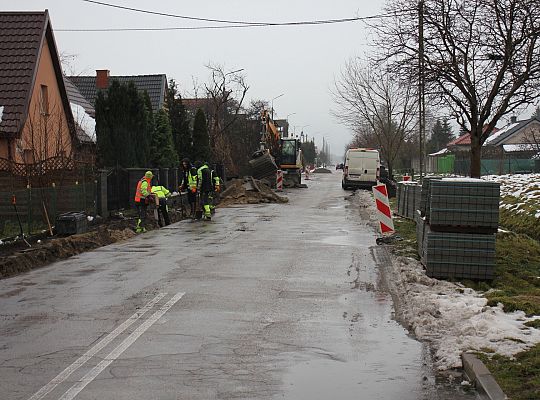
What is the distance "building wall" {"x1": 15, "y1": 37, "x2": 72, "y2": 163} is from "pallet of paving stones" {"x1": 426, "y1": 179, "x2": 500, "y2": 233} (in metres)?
13.4

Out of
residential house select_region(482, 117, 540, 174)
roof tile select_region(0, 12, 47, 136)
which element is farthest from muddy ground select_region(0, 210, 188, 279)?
residential house select_region(482, 117, 540, 174)

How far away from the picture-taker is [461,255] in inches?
432

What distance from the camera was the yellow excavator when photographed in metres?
42.7

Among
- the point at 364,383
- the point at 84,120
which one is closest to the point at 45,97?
the point at 84,120

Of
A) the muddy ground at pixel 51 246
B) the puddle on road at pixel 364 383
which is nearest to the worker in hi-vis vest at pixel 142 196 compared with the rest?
the muddy ground at pixel 51 246

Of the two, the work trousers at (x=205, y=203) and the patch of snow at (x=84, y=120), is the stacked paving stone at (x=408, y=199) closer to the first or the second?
the work trousers at (x=205, y=203)

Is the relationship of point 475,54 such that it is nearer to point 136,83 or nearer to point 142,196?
point 142,196

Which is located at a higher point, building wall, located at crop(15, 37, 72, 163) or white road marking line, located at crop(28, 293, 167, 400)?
building wall, located at crop(15, 37, 72, 163)

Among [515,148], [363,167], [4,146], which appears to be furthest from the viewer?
[515,148]

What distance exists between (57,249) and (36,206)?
6.99 ft

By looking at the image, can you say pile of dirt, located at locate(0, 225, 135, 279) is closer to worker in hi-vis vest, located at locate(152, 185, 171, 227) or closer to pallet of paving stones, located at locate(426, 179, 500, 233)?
worker in hi-vis vest, located at locate(152, 185, 171, 227)

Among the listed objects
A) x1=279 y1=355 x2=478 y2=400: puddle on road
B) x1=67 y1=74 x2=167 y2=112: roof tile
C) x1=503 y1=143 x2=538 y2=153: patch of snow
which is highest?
x1=67 y1=74 x2=167 y2=112: roof tile

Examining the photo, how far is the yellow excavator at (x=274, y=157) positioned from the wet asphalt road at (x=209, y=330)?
2800 cm

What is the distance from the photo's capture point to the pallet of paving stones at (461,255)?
430 inches
